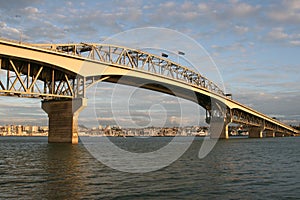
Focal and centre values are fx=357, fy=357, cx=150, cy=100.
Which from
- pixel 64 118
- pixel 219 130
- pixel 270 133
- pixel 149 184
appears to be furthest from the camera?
pixel 270 133

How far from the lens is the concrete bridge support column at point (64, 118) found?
65.4m

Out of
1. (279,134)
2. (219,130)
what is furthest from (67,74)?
(279,134)

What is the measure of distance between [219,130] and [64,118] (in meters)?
80.0

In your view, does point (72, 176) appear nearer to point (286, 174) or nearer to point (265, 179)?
point (265, 179)

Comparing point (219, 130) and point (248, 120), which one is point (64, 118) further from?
point (248, 120)

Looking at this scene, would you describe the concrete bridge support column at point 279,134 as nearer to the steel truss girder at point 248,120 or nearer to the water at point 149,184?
the steel truss girder at point 248,120

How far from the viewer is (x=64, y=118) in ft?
220

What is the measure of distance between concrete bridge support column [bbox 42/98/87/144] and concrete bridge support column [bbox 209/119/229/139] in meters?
75.7

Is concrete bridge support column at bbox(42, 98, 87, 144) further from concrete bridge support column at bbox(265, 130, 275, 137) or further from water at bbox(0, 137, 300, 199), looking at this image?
concrete bridge support column at bbox(265, 130, 275, 137)

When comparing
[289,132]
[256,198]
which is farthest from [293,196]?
[289,132]

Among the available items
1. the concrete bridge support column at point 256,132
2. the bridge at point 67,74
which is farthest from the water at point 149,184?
the concrete bridge support column at point 256,132

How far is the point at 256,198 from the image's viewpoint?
18422 millimetres

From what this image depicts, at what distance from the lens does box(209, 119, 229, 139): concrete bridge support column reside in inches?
5217

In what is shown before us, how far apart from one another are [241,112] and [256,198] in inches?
5020
